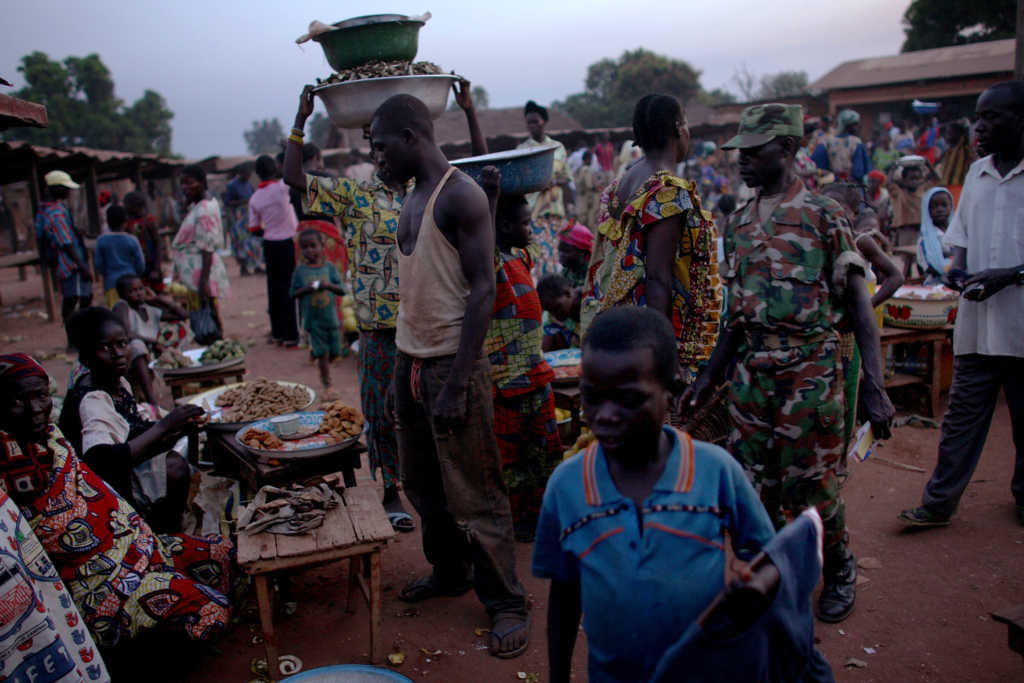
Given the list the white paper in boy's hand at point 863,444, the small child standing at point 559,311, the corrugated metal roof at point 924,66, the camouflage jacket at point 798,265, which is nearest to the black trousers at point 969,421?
the white paper in boy's hand at point 863,444

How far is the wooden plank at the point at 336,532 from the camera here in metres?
2.97

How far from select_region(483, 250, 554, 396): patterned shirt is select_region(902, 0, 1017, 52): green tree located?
111 ft

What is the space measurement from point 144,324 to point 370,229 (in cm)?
301

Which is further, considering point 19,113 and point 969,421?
point 969,421

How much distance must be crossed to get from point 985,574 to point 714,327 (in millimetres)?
1789

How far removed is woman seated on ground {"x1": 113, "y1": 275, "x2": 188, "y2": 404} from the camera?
5375 mm

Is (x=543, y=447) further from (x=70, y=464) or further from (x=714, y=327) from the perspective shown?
(x=70, y=464)

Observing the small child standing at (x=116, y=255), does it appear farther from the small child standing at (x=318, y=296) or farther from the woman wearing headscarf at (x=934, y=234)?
the woman wearing headscarf at (x=934, y=234)

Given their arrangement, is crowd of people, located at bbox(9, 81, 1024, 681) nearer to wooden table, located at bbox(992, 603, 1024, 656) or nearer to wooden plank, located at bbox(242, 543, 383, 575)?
wooden plank, located at bbox(242, 543, 383, 575)

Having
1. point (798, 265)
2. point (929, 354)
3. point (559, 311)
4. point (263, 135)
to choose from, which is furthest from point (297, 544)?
point (263, 135)

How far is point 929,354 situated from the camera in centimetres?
570

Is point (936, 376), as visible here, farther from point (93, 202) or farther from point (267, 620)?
point (93, 202)

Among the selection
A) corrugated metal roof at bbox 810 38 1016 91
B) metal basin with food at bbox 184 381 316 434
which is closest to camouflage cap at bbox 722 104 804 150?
metal basin with food at bbox 184 381 316 434

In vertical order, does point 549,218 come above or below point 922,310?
above
